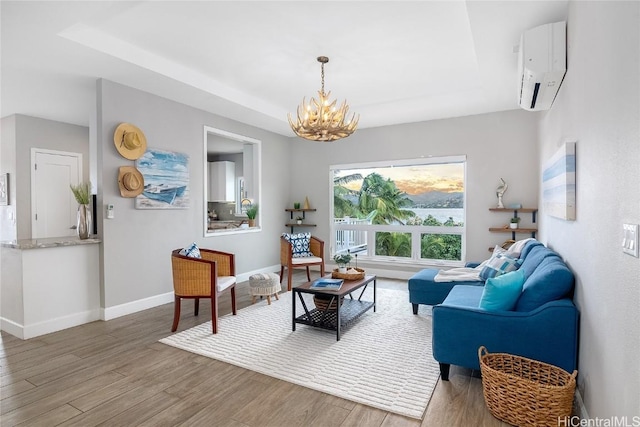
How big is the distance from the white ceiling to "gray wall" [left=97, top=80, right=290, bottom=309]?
0.22 m

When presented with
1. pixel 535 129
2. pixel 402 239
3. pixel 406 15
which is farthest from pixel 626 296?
pixel 402 239

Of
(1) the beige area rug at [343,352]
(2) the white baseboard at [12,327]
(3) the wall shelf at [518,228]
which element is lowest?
(1) the beige area rug at [343,352]

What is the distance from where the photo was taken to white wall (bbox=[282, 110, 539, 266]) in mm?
4902

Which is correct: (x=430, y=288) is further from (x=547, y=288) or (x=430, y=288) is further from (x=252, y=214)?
(x=252, y=214)

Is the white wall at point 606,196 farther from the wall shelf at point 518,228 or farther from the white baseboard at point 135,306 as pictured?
the white baseboard at point 135,306

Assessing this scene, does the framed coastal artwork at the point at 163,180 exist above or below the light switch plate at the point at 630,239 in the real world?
above

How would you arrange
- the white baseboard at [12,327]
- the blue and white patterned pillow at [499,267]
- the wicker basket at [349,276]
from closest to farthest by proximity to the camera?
the blue and white patterned pillow at [499,267] → the white baseboard at [12,327] → the wicker basket at [349,276]

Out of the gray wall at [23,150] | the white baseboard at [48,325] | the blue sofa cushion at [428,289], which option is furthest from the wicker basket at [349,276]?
the gray wall at [23,150]

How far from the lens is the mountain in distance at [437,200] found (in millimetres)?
5520

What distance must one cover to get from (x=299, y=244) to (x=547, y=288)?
3683 millimetres

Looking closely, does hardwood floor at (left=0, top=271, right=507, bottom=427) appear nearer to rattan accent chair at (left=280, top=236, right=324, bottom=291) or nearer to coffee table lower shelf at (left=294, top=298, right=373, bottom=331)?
coffee table lower shelf at (left=294, top=298, right=373, bottom=331)

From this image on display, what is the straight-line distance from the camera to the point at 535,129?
4.82 meters

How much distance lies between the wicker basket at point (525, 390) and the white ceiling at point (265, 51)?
7.91 feet

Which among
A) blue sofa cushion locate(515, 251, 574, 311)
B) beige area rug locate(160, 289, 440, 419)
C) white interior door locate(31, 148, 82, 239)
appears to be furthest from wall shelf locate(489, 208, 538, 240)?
white interior door locate(31, 148, 82, 239)
